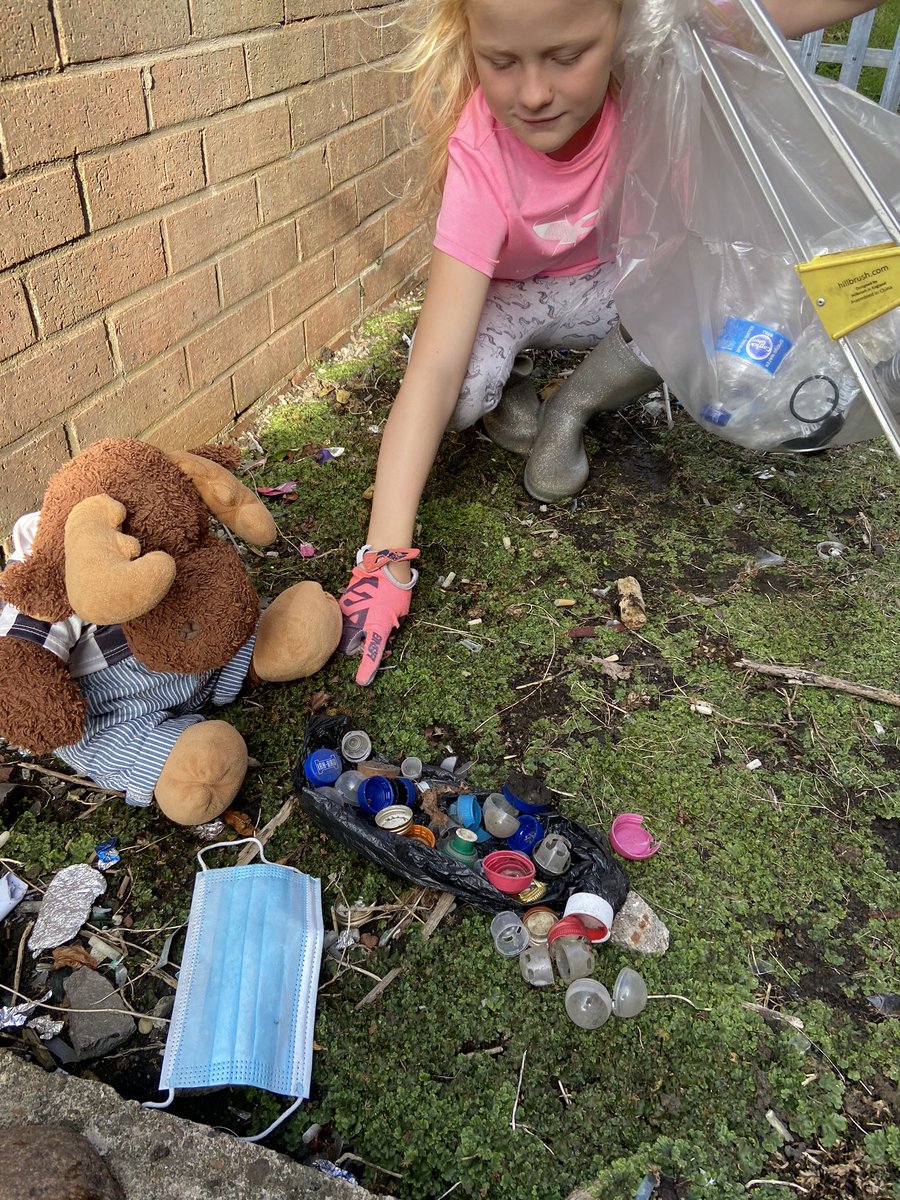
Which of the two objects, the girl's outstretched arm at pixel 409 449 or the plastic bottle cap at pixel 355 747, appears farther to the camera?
the girl's outstretched arm at pixel 409 449

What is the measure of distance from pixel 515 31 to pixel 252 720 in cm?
166

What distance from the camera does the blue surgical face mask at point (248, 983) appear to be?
55.2 inches

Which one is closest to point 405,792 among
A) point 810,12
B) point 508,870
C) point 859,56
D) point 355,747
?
point 355,747

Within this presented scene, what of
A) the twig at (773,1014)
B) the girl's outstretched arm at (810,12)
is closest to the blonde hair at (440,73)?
the girl's outstretched arm at (810,12)

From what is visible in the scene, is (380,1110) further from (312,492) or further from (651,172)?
(651,172)

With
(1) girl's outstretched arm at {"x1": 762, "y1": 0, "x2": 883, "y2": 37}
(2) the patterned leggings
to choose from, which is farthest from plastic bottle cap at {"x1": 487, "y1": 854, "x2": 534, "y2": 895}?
(1) girl's outstretched arm at {"x1": 762, "y1": 0, "x2": 883, "y2": 37}

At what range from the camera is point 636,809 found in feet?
6.02

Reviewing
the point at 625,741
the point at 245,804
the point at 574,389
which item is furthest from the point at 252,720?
the point at 574,389

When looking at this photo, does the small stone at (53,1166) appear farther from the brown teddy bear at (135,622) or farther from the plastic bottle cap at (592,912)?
the plastic bottle cap at (592,912)

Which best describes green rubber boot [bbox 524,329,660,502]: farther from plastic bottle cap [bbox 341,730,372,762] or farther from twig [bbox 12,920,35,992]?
twig [bbox 12,920,35,992]

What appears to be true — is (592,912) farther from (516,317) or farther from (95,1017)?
(516,317)

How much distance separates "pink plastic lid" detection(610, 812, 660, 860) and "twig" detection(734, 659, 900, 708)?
2.06 ft

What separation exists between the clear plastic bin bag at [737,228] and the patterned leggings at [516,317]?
34 centimetres

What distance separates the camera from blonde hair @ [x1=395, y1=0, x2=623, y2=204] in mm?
2072
